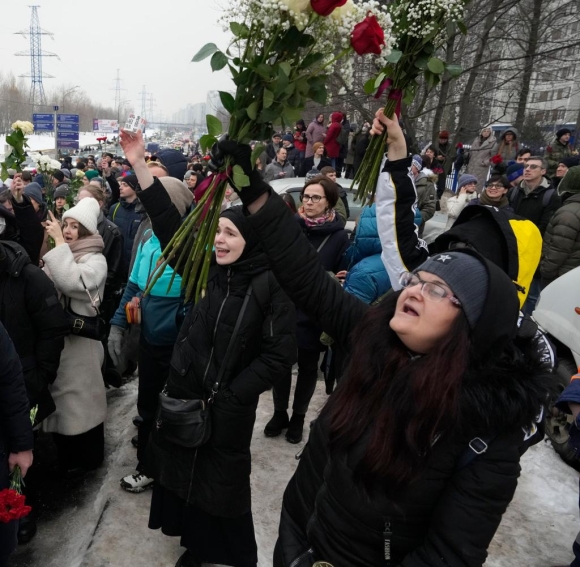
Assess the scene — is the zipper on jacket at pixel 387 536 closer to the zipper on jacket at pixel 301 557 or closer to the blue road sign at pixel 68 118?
the zipper on jacket at pixel 301 557

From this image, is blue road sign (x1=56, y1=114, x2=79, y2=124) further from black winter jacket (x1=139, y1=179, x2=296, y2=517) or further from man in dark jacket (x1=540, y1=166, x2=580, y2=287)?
black winter jacket (x1=139, y1=179, x2=296, y2=517)

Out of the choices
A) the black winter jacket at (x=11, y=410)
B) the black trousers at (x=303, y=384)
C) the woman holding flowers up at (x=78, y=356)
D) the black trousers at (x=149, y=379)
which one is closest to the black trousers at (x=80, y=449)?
the woman holding flowers up at (x=78, y=356)

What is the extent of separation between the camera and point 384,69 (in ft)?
6.64

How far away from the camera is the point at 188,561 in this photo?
2.83m

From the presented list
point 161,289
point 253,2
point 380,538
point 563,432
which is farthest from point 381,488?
point 563,432

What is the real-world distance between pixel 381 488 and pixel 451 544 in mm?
215

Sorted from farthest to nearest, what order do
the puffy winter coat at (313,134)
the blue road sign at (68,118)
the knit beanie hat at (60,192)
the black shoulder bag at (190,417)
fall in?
the blue road sign at (68,118) < the puffy winter coat at (313,134) < the knit beanie hat at (60,192) < the black shoulder bag at (190,417)

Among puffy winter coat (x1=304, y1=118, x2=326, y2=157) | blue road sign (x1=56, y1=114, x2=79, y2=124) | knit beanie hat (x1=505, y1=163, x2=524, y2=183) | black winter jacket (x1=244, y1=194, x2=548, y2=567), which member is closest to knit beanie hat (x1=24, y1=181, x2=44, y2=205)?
black winter jacket (x1=244, y1=194, x2=548, y2=567)

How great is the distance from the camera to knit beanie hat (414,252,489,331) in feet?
4.60

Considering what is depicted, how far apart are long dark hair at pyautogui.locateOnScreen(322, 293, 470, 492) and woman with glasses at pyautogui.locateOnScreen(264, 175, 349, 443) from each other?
8.15 feet

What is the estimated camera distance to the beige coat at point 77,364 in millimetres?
3301

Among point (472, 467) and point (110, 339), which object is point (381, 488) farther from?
Answer: point (110, 339)

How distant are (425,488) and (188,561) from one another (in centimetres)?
190

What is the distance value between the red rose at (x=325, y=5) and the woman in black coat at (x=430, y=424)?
2.60 feet
